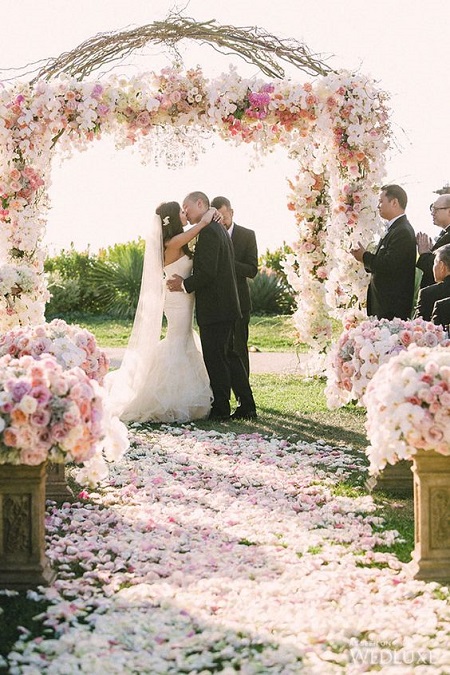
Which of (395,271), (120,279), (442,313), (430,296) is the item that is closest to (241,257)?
(395,271)

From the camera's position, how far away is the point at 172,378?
8.80 m

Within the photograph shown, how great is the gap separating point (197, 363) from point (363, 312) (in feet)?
5.60

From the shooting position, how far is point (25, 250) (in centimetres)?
937

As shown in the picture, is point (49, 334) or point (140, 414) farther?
point (140, 414)

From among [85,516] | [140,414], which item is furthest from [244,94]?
[85,516]

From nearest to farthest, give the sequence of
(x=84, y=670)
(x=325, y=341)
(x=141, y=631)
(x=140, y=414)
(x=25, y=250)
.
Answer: (x=84, y=670), (x=141, y=631), (x=140, y=414), (x=25, y=250), (x=325, y=341)

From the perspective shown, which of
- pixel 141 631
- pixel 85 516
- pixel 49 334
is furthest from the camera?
pixel 49 334

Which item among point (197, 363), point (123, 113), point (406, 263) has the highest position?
point (123, 113)

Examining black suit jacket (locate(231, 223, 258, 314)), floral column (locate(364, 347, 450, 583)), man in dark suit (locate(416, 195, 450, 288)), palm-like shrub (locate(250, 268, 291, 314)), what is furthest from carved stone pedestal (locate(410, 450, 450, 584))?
palm-like shrub (locate(250, 268, 291, 314))

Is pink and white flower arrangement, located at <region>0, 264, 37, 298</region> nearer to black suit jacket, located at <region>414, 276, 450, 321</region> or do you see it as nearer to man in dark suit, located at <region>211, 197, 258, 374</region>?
man in dark suit, located at <region>211, 197, 258, 374</region>

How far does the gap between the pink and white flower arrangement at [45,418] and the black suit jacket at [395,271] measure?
15.3ft

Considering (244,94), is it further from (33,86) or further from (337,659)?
(337,659)

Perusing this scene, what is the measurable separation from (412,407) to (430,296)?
277cm

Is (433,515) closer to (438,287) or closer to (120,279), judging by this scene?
(438,287)
